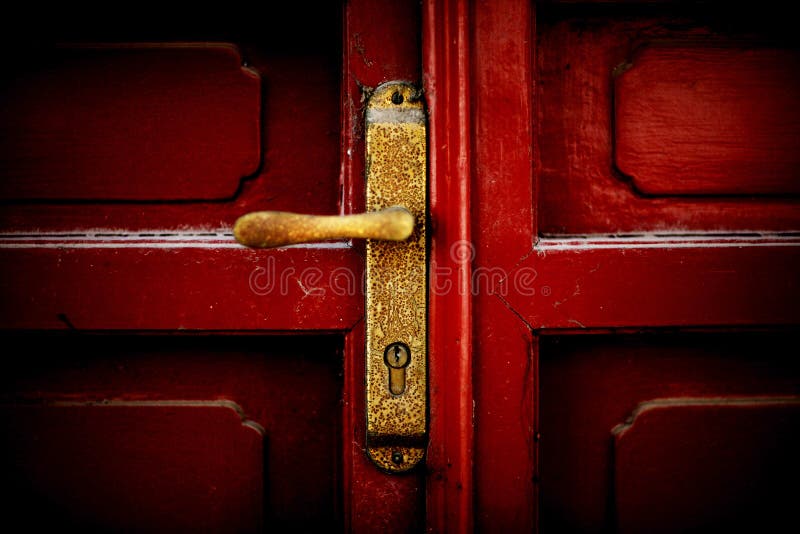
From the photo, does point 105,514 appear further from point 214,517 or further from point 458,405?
point 458,405

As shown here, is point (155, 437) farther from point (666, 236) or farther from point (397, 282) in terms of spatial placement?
point (666, 236)

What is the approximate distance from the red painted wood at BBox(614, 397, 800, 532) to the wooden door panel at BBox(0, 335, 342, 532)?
28 centimetres

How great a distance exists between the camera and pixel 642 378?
41cm

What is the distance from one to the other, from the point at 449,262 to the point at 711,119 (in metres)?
0.28

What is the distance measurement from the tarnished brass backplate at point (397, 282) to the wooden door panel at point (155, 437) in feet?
0.21

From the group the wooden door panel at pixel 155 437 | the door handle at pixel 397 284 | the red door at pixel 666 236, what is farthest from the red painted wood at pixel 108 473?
the red door at pixel 666 236

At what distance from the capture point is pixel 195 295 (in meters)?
0.39

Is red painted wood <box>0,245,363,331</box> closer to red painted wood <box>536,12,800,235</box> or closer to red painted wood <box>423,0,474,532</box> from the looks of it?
red painted wood <box>423,0,474,532</box>

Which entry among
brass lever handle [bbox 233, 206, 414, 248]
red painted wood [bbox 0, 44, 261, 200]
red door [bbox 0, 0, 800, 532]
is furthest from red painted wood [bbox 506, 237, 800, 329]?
red painted wood [bbox 0, 44, 261, 200]

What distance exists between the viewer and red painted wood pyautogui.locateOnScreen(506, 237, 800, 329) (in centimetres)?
38

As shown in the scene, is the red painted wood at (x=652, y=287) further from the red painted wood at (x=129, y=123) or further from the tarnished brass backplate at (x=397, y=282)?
the red painted wood at (x=129, y=123)

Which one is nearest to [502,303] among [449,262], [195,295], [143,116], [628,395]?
[449,262]

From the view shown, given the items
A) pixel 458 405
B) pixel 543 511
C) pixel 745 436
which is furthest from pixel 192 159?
pixel 745 436

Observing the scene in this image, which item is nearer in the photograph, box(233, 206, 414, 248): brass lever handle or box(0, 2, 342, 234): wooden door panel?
box(233, 206, 414, 248): brass lever handle
